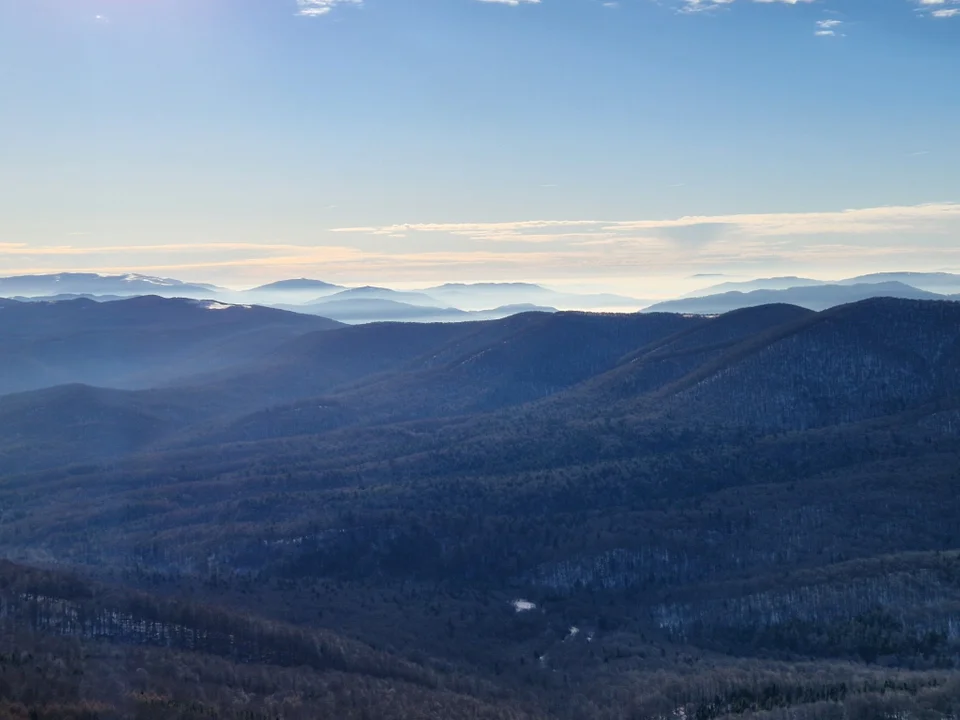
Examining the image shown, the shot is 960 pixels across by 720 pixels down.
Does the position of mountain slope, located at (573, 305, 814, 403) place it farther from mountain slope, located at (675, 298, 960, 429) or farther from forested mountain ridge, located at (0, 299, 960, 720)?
mountain slope, located at (675, 298, 960, 429)

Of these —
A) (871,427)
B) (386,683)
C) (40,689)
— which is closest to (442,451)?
(871,427)

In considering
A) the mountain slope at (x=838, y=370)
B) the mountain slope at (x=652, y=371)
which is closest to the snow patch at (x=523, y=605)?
the mountain slope at (x=838, y=370)

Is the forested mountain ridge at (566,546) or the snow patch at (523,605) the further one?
the snow patch at (523,605)

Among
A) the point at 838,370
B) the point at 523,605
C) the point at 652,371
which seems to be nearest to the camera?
the point at 523,605

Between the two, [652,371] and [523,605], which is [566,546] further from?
[652,371]

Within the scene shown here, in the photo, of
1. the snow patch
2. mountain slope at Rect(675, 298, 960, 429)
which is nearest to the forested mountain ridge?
mountain slope at Rect(675, 298, 960, 429)

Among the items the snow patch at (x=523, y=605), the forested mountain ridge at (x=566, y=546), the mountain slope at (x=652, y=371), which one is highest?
the mountain slope at (x=652, y=371)

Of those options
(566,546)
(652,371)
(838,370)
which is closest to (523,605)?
(566,546)

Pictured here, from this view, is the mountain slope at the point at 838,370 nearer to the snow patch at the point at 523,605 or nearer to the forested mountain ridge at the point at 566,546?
the forested mountain ridge at the point at 566,546
